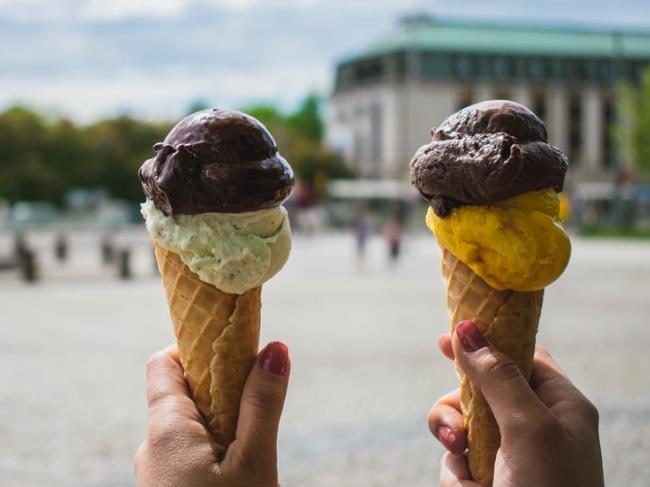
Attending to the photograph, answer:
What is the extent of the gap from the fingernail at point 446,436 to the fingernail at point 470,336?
1.14 feet

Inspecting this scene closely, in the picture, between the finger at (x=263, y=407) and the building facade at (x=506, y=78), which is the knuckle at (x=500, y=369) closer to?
the finger at (x=263, y=407)

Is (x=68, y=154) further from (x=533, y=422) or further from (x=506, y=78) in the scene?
(x=533, y=422)

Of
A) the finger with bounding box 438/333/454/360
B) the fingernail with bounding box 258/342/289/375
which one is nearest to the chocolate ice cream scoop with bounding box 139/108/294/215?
the fingernail with bounding box 258/342/289/375

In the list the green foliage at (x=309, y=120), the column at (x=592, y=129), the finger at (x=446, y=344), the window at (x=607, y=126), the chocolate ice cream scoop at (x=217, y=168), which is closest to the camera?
the chocolate ice cream scoop at (x=217, y=168)

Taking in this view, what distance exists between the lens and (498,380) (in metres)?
2.25

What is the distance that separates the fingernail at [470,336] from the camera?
92.7 inches

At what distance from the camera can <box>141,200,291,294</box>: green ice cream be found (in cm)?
229

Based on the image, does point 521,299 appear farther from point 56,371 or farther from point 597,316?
point 597,316

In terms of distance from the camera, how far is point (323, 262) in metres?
25.1

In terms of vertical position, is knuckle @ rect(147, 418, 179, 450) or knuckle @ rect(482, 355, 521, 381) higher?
knuckle @ rect(482, 355, 521, 381)

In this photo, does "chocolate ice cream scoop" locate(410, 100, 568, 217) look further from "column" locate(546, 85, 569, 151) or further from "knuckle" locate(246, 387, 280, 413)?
"column" locate(546, 85, 569, 151)

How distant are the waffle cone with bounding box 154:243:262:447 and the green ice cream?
0.07 meters

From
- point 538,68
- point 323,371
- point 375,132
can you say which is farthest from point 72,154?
point 323,371

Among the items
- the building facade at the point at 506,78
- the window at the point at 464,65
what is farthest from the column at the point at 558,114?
the window at the point at 464,65
